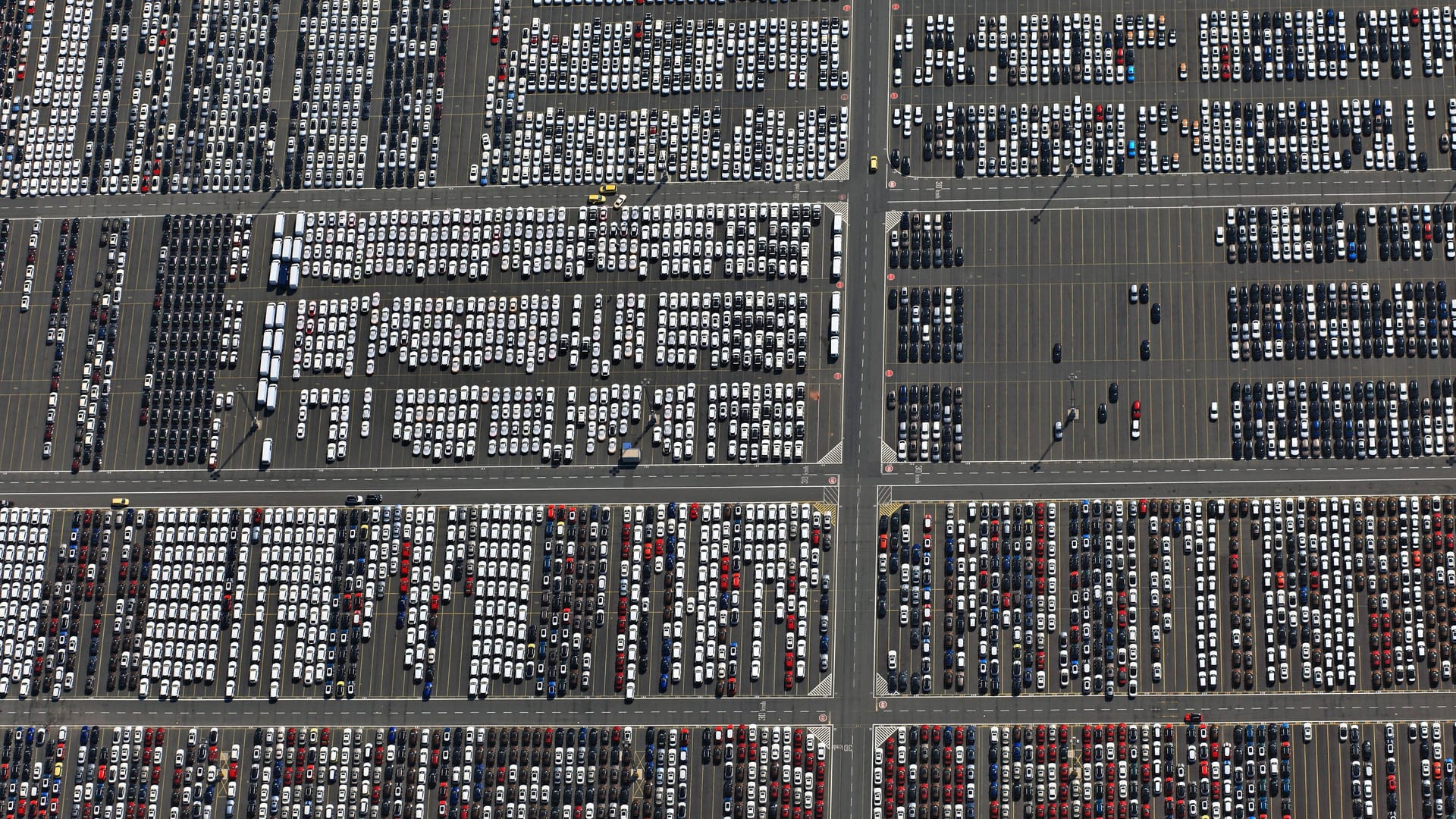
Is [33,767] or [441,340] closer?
[33,767]

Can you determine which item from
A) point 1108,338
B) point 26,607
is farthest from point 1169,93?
point 26,607

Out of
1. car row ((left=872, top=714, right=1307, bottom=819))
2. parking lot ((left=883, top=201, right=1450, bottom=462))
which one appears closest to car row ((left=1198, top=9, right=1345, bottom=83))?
parking lot ((left=883, top=201, right=1450, bottom=462))

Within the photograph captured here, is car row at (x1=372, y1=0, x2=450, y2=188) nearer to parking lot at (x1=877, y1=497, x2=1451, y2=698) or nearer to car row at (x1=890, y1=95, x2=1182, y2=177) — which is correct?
car row at (x1=890, y1=95, x2=1182, y2=177)

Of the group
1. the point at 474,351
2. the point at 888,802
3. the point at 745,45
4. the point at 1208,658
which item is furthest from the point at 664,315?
the point at 1208,658

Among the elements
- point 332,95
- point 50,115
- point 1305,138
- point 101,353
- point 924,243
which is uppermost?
point 332,95

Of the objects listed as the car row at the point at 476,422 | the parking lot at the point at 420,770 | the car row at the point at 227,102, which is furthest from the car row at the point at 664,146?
the parking lot at the point at 420,770

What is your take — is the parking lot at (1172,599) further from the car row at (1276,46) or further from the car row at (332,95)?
the car row at (332,95)

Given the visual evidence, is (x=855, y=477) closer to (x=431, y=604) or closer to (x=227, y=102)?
(x=431, y=604)
